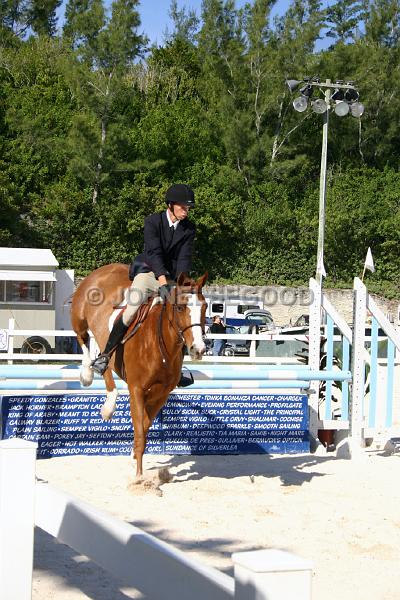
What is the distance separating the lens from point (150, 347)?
745 cm

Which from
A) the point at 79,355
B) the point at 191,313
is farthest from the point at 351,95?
the point at 191,313

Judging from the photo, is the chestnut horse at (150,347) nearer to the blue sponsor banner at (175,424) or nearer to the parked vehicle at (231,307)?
the blue sponsor banner at (175,424)

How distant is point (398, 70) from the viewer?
49906 mm

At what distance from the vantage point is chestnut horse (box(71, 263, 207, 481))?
693 cm

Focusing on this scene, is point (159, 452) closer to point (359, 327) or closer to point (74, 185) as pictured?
point (359, 327)

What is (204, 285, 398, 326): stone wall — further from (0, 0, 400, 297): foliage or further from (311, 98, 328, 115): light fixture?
(311, 98, 328, 115): light fixture

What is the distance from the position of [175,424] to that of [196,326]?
2.54 meters

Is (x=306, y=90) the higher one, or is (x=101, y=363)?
(x=306, y=90)

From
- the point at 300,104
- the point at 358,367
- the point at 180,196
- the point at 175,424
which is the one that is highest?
the point at 300,104

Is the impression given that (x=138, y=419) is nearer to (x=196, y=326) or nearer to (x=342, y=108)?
(x=196, y=326)

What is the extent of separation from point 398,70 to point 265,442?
44472mm

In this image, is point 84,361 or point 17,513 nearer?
point 17,513

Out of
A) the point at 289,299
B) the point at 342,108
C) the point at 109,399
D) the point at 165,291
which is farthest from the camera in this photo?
the point at 289,299

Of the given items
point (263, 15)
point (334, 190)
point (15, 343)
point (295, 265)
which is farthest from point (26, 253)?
point (263, 15)
